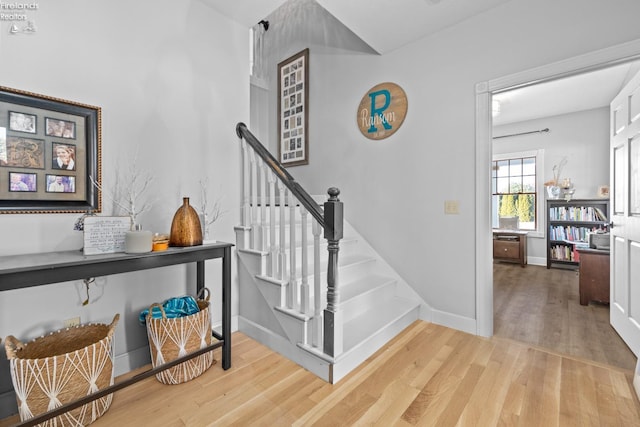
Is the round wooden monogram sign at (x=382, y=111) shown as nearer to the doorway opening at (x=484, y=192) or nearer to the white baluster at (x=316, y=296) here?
the doorway opening at (x=484, y=192)

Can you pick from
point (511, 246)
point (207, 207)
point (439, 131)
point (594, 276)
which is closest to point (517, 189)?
point (511, 246)

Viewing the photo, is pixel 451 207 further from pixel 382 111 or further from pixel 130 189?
pixel 130 189

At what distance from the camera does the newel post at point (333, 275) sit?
172 centimetres

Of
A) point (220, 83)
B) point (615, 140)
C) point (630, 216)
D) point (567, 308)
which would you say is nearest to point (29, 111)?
point (220, 83)

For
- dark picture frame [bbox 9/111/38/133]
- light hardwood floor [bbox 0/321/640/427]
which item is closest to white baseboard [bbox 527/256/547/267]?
light hardwood floor [bbox 0/321/640/427]

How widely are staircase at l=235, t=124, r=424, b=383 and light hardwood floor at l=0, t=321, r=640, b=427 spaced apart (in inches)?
5.6

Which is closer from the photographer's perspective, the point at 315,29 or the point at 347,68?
the point at 347,68

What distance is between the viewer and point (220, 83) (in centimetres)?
235

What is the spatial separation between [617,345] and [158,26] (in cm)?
403

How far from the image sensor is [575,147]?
16.8ft

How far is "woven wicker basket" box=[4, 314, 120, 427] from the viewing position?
1.26 meters

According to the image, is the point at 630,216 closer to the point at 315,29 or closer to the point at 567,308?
the point at 567,308

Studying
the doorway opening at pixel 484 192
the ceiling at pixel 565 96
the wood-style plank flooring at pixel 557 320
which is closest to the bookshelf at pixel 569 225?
the wood-style plank flooring at pixel 557 320

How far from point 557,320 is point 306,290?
2.48 metres
